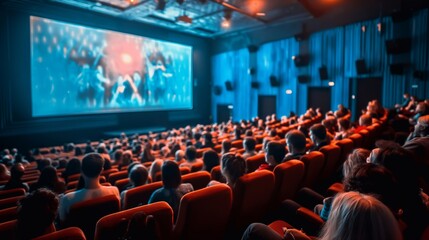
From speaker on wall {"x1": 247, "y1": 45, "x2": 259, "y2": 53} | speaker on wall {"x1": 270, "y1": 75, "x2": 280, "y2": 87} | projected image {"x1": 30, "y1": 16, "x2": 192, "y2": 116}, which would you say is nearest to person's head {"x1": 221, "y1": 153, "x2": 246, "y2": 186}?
projected image {"x1": 30, "y1": 16, "x2": 192, "y2": 116}

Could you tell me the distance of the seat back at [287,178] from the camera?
2652mm

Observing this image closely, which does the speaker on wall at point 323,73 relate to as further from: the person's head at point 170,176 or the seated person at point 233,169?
the person's head at point 170,176

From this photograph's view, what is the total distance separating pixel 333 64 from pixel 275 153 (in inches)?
422

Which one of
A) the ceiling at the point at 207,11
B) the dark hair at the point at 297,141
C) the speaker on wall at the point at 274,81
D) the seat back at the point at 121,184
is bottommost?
the seat back at the point at 121,184

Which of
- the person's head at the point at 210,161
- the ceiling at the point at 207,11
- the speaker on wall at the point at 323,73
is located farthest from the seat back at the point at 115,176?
the speaker on wall at the point at 323,73

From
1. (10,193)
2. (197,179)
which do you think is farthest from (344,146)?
(10,193)

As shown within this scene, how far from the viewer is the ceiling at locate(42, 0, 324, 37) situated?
1145 centimetres

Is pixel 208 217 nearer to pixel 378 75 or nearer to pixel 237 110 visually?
pixel 378 75

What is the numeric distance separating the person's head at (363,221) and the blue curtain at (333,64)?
10706mm

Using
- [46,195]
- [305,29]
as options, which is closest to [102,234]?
[46,195]

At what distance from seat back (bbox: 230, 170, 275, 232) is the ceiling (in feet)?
27.9

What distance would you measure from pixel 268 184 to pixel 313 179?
109cm

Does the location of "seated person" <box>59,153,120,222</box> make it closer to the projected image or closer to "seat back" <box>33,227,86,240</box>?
"seat back" <box>33,227,86,240</box>

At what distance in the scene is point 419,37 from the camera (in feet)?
31.8
